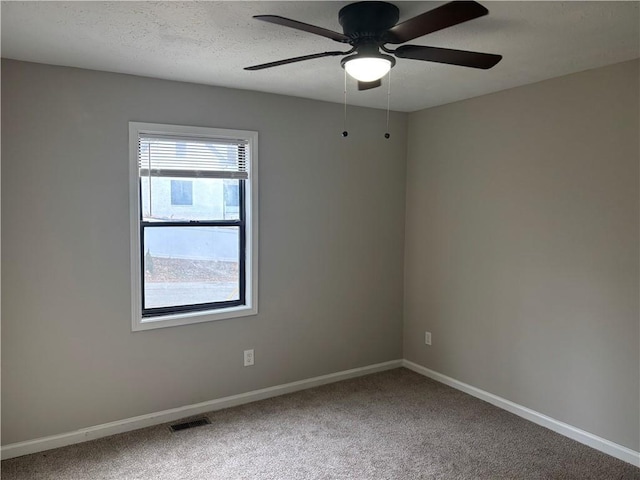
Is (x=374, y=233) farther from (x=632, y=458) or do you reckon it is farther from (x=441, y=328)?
(x=632, y=458)

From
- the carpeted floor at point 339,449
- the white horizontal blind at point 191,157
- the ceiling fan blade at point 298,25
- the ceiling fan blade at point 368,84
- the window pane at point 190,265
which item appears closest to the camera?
the ceiling fan blade at point 298,25

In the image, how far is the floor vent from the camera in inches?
131

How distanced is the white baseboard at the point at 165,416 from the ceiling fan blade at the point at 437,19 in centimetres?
274

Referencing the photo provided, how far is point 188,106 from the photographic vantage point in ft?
11.1

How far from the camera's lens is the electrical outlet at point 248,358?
375 centimetres

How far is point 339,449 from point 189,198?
193cm

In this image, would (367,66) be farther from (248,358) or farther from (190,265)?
(248,358)

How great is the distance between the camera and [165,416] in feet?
11.2

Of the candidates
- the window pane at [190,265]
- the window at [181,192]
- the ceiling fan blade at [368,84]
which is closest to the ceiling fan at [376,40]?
the ceiling fan blade at [368,84]

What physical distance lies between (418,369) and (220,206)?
225 centimetres

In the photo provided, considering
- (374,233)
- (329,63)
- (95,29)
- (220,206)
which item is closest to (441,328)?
→ (374,233)

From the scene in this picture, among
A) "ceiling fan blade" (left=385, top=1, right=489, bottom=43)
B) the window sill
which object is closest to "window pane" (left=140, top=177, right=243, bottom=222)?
the window sill

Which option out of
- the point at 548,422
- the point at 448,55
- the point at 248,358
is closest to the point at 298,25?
the point at 448,55

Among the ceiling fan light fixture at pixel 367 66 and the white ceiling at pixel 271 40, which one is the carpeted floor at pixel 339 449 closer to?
the ceiling fan light fixture at pixel 367 66
